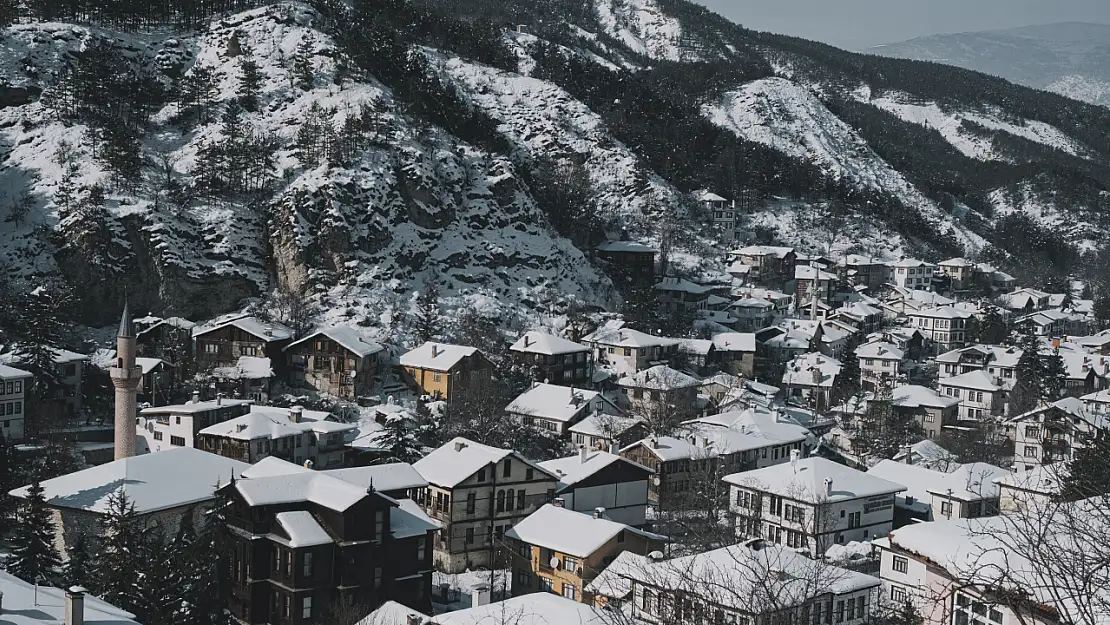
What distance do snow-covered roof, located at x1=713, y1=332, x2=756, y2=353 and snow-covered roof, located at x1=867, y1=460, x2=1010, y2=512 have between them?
Answer: 20.8 metres

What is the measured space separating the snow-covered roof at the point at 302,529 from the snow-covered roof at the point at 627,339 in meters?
31.7

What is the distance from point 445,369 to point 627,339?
11917 millimetres

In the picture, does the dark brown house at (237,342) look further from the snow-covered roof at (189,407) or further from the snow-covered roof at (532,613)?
the snow-covered roof at (532,613)

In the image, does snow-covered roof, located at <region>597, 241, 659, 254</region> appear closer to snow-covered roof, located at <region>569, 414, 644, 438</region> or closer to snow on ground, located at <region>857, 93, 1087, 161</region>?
snow-covered roof, located at <region>569, 414, 644, 438</region>

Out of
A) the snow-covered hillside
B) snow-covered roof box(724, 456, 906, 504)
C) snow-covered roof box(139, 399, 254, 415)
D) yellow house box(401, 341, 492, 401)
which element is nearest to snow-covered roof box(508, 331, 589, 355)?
yellow house box(401, 341, 492, 401)

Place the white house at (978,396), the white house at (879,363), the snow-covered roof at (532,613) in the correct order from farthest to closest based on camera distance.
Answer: the white house at (879,363)
the white house at (978,396)
the snow-covered roof at (532,613)

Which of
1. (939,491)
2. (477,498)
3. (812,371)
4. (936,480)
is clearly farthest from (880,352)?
(477,498)

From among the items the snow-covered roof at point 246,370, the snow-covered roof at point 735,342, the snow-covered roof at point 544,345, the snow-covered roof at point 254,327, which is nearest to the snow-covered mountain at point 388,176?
the snow-covered roof at point 254,327

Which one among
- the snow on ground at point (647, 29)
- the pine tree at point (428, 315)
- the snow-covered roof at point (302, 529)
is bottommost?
the snow-covered roof at point (302, 529)

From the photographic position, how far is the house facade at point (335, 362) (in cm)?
5025

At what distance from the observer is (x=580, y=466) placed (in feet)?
124

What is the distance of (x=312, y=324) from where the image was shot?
55219mm

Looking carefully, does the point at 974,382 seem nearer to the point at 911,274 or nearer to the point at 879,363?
the point at 879,363

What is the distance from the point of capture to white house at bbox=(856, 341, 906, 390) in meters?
62.5
